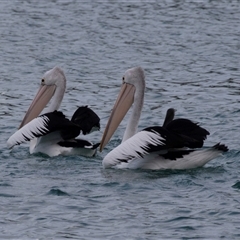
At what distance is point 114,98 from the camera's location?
11.4 meters

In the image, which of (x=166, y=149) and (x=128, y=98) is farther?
(x=128, y=98)

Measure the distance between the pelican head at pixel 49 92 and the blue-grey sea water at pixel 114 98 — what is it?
16.4 inches

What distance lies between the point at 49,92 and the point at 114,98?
7.00 feet

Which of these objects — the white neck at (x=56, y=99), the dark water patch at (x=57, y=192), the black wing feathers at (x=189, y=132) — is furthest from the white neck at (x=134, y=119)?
the dark water patch at (x=57, y=192)

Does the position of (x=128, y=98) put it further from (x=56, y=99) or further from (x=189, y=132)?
(x=189, y=132)

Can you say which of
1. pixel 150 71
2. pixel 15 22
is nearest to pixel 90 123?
pixel 150 71

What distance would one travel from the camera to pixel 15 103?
36.2 feet

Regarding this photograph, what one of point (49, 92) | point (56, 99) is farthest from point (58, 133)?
point (49, 92)

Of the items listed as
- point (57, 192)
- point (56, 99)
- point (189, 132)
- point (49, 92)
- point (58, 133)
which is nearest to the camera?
point (57, 192)

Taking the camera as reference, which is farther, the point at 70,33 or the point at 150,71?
the point at 70,33

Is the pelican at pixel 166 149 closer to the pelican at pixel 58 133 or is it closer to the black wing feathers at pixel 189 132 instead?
the black wing feathers at pixel 189 132

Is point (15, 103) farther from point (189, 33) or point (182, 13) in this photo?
point (182, 13)

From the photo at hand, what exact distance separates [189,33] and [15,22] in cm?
355

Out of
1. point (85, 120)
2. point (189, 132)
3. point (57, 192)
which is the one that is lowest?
point (57, 192)
